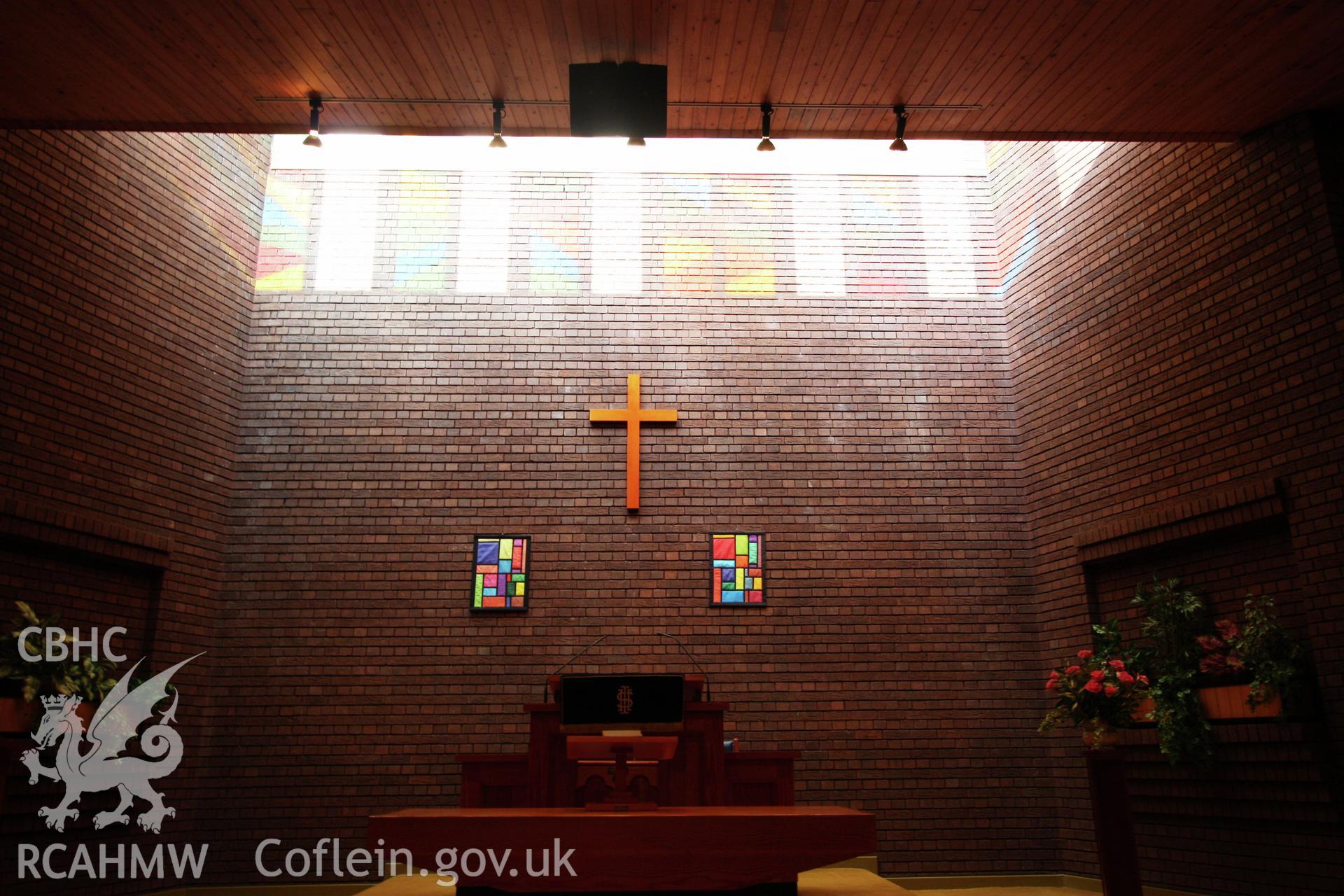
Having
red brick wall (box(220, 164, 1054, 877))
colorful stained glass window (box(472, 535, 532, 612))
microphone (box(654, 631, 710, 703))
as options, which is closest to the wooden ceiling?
red brick wall (box(220, 164, 1054, 877))

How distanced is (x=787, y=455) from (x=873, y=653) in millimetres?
1792

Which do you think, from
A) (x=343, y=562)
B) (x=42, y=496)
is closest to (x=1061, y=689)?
(x=343, y=562)

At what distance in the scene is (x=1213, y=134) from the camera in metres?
6.34

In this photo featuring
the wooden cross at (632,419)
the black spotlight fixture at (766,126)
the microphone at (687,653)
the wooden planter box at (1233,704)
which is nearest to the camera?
the wooden planter box at (1233,704)

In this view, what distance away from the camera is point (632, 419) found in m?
8.25

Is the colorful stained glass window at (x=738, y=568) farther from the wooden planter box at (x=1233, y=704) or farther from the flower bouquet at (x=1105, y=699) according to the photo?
the wooden planter box at (x=1233, y=704)

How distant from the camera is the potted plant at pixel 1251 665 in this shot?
5590mm

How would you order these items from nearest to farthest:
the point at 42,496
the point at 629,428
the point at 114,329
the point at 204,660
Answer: the point at 42,496
the point at 114,329
the point at 204,660
the point at 629,428

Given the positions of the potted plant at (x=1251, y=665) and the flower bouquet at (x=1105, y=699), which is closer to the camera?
the potted plant at (x=1251, y=665)

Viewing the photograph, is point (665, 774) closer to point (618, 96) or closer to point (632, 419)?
point (632, 419)

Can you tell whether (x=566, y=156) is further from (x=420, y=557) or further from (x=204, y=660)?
(x=204, y=660)

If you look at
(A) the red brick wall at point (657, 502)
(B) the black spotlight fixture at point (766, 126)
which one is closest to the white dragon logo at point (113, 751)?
(A) the red brick wall at point (657, 502)

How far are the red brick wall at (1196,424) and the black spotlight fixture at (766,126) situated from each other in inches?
121

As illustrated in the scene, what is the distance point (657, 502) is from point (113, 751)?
4292 millimetres
